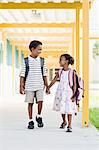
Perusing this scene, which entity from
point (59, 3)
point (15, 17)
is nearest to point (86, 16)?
point (59, 3)

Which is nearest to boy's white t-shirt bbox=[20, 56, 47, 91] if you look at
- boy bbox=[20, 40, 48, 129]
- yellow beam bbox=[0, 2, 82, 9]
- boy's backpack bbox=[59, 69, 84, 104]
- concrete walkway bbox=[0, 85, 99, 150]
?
boy bbox=[20, 40, 48, 129]

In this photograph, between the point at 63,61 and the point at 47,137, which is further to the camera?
the point at 63,61

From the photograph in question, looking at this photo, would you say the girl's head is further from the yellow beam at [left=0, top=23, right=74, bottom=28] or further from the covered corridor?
the yellow beam at [left=0, top=23, right=74, bottom=28]

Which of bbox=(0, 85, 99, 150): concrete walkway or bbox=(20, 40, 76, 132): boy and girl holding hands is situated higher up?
bbox=(20, 40, 76, 132): boy and girl holding hands

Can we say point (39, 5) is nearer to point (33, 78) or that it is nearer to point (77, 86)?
point (33, 78)

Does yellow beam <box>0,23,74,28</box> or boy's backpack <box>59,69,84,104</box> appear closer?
boy's backpack <box>59,69,84,104</box>

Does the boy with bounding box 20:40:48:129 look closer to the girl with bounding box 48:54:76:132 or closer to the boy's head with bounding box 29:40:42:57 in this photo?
the boy's head with bounding box 29:40:42:57

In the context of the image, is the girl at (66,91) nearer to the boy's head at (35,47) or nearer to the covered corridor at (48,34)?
the covered corridor at (48,34)

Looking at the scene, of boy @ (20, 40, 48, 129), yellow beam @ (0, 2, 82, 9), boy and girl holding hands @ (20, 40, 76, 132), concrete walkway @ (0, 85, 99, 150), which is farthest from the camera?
yellow beam @ (0, 2, 82, 9)

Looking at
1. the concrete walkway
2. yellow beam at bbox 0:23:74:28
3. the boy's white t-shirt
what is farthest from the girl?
yellow beam at bbox 0:23:74:28

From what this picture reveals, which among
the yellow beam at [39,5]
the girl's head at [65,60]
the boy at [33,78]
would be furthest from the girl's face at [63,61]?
the yellow beam at [39,5]

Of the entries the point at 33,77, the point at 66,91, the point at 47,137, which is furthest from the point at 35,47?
the point at 47,137

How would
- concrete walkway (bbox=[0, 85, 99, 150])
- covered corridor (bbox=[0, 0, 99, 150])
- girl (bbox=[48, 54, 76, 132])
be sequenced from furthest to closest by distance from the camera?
covered corridor (bbox=[0, 0, 99, 150]) < girl (bbox=[48, 54, 76, 132]) < concrete walkway (bbox=[0, 85, 99, 150])

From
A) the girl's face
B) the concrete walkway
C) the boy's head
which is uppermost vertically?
the boy's head
